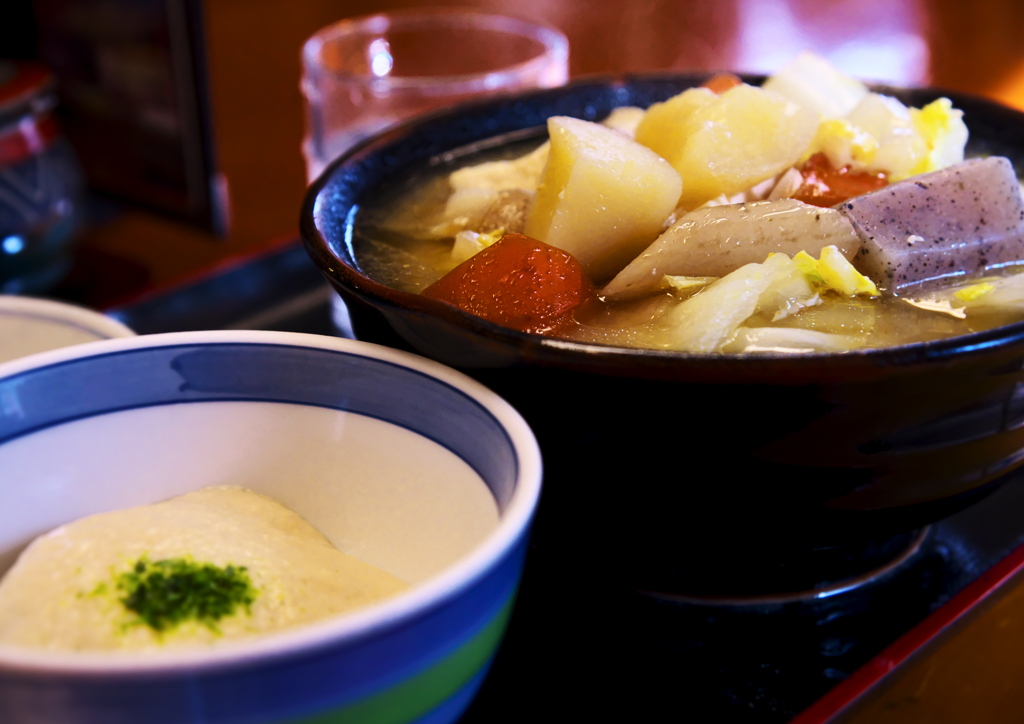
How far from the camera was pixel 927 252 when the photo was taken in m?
1.11

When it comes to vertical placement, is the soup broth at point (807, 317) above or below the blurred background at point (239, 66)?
above

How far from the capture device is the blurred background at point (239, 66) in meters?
2.81

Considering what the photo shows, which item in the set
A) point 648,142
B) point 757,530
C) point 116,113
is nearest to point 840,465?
point 757,530

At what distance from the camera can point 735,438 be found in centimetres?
85

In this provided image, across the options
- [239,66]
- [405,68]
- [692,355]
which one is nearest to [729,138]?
[692,355]

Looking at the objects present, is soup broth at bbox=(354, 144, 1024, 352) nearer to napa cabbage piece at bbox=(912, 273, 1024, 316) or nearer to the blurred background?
napa cabbage piece at bbox=(912, 273, 1024, 316)

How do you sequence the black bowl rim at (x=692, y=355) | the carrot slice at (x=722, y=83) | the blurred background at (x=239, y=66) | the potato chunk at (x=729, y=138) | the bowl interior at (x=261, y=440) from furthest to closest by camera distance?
the blurred background at (x=239, y=66) → the carrot slice at (x=722, y=83) → the potato chunk at (x=729, y=138) → the bowl interior at (x=261, y=440) → the black bowl rim at (x=692, y=355)

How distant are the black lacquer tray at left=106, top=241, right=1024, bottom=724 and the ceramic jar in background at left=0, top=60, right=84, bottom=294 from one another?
6.65 ft

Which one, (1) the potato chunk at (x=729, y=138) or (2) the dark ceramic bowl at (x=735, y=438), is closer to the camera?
(2) the dark ceramic bowl at (x=735, y=438)

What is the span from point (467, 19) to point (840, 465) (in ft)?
6.75

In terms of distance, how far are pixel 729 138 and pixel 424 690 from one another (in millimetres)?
777

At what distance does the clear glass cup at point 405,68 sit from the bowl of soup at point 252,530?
51.6 inches

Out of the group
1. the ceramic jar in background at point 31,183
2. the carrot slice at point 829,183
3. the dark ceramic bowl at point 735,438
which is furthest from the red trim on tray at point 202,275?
the carrot slice at point 829,183

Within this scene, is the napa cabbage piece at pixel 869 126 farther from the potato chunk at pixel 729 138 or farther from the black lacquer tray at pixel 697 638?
the black lacquer tray at pixel 697 638
